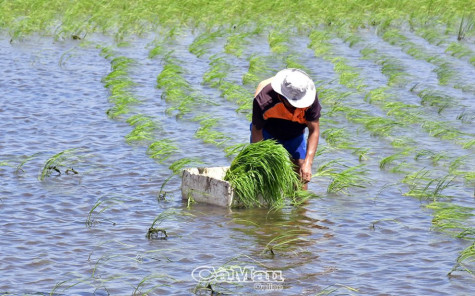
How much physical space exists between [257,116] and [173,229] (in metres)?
1.02

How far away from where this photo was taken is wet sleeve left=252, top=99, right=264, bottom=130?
245 inches

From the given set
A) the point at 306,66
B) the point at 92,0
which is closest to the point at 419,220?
the point at 306,66

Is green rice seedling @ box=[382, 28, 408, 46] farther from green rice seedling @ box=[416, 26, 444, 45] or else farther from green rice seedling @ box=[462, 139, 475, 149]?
green rice seedling @ box=[462, 139, 475, 149]

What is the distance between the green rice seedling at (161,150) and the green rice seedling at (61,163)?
2.26 feet

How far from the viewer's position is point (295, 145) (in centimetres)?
670

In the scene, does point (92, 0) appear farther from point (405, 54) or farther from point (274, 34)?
point (405, 54)

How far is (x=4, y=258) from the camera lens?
17.8 ft

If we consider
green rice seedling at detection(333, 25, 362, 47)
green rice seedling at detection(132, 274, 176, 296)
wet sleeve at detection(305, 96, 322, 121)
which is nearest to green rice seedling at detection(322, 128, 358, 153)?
wet sleeve at detection(305, 96, 322, 121)

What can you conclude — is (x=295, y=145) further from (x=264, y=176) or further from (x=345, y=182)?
(x=345, y=182)

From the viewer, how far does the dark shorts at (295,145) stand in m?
6.68

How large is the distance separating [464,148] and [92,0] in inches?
439
